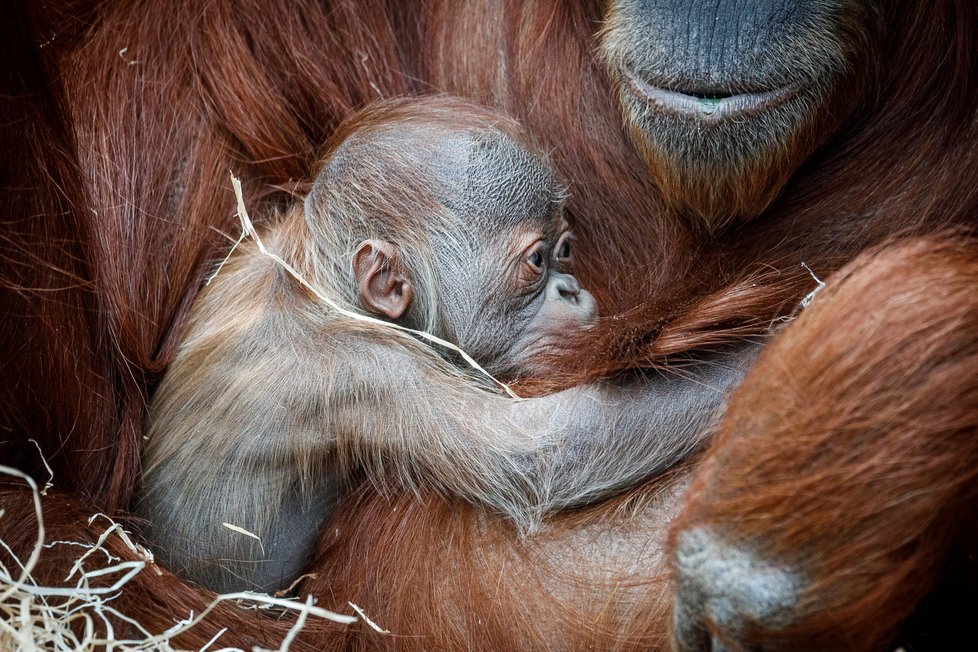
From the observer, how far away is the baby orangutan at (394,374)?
1757 millimetres

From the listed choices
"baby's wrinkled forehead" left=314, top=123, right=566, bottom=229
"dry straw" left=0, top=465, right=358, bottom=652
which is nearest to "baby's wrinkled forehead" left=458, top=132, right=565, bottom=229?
"baby's wrinkled forehead" left=314, top=123, right=566, bottom=229

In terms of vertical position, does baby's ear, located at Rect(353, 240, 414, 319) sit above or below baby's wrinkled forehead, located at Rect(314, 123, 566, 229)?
below

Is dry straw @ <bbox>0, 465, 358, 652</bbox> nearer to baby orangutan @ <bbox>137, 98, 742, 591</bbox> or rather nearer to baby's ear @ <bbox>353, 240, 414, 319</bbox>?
baby orangutan @ <bbox>137, 98, 742, 591</bbox>

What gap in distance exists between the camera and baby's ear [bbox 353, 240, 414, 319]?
2.02 meters

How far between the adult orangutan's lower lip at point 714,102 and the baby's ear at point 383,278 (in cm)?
57

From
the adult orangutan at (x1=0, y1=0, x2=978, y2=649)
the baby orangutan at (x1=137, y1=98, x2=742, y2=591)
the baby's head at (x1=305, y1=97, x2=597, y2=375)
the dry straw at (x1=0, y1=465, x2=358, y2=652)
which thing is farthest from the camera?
the baby's head at (x1=305, y1=97, x2=597, y2=375)

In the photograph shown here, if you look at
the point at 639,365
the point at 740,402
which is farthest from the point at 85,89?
the point at 740,402

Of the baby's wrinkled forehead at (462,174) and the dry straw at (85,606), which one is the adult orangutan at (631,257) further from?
the baby's wrinkled forehead at (462,174)

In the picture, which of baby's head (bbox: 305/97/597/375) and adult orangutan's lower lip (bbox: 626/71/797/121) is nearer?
adult orangutan's lower lip (bbox: 626/71/797/121)

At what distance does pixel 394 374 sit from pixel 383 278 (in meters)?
0.25

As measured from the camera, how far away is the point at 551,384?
1879 mm

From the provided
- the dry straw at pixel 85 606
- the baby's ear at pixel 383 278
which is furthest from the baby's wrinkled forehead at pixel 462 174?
the dry straw at pixel 85 606

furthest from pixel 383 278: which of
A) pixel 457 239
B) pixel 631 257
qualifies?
pixel 631 257

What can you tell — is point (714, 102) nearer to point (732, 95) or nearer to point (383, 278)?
point (732, 95)
